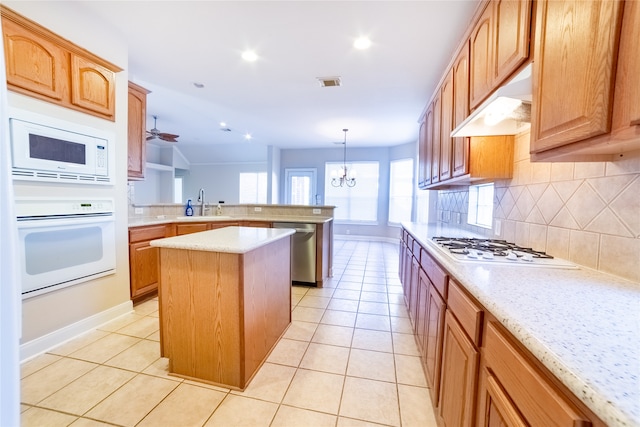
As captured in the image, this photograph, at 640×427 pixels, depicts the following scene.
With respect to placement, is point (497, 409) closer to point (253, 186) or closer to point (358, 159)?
point (358, 159)

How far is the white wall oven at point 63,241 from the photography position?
1.82 meters

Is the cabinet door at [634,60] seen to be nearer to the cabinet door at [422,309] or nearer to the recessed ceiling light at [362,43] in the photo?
the cabinet door at [422,309]

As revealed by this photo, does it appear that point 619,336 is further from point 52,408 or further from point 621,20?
point 52,408

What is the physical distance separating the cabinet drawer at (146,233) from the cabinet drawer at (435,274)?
2.73 meters

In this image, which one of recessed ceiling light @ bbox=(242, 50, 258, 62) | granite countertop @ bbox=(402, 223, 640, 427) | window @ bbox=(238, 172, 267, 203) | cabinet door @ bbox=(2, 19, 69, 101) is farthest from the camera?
window @ bbox=(238, 172, 267, 203)

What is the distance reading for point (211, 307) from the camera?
1652mm

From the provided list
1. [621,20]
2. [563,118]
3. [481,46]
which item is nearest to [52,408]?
[563,118]

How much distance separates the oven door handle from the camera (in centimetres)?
180

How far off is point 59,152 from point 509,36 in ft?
9.67

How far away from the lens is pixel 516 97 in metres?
1.25

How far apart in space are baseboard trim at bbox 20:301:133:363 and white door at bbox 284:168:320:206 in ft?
18.3

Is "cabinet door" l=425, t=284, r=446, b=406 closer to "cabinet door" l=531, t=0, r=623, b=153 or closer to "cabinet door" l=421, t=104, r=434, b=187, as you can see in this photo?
"cabinet door" l=531, t=0, r=623, b=153

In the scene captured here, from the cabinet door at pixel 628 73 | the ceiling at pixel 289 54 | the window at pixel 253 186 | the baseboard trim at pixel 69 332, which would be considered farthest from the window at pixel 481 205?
the window at pixel 253 186

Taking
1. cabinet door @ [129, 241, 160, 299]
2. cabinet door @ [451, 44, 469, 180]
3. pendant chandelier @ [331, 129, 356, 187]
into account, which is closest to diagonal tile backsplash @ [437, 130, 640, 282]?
cabinet door @ [451, 44, 469, 180]
